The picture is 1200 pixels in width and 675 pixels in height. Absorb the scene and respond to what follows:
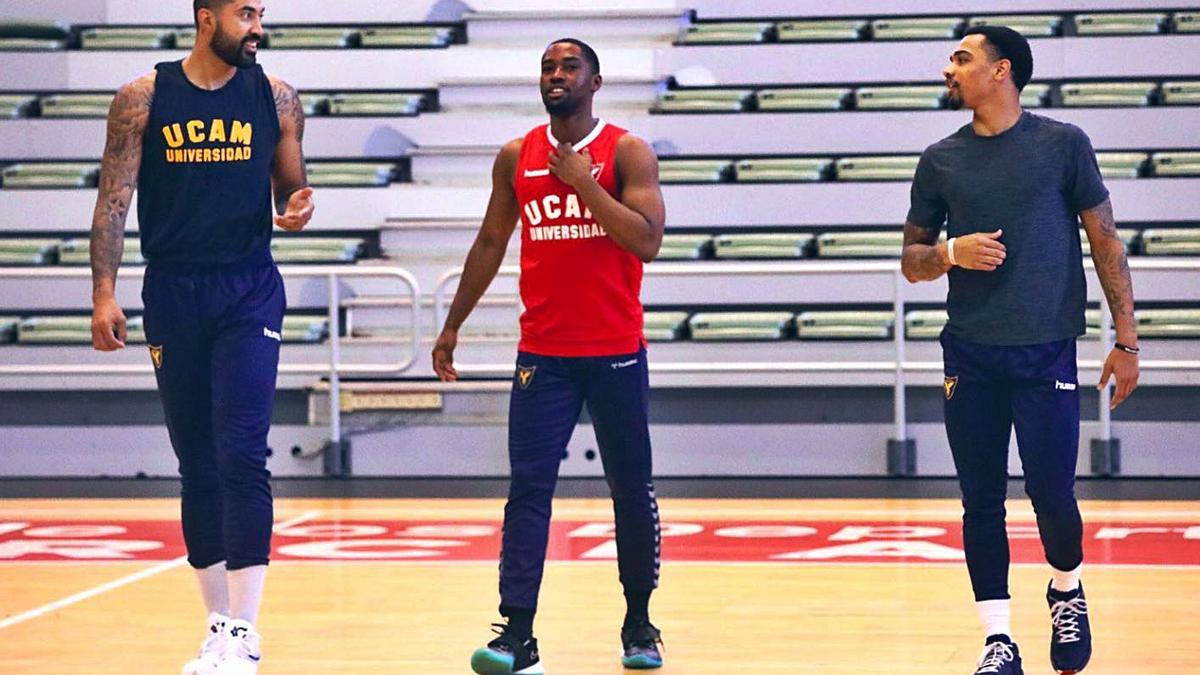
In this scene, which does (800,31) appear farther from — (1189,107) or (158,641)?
(158,641)

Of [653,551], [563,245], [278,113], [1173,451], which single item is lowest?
[1173,451]

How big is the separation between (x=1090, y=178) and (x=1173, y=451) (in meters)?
5.36

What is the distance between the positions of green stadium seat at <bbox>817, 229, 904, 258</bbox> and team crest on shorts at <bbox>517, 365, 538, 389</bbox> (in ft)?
19.7

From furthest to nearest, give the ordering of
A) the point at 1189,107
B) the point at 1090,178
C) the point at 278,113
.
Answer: the point at 1189,107
the point at 278,113
the point at 1090,178

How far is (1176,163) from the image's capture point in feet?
35.9

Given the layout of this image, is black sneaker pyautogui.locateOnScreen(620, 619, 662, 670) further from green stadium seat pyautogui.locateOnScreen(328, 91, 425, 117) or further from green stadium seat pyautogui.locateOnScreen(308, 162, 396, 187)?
green stadium seat pyautogui.locateOnScreen(328, 91, 425, 117)

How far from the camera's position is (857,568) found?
6367 mm

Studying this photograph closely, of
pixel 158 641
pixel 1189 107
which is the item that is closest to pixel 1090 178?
pixel 158 641

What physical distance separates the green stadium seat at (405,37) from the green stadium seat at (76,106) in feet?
5.56

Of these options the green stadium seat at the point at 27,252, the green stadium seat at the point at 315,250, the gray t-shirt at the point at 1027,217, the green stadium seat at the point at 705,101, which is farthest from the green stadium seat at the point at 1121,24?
the gray t-shirt at the point at 1027,217

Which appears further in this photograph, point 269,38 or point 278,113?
point 269,38

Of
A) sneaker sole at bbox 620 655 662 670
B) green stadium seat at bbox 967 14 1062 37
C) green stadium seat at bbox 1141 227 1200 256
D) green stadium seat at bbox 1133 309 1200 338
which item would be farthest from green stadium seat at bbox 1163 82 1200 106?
sneaker sole at bbox 620 655 662 670

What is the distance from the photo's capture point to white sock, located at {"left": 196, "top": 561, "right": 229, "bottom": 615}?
456 centimetres

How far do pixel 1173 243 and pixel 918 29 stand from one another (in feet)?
7.47
